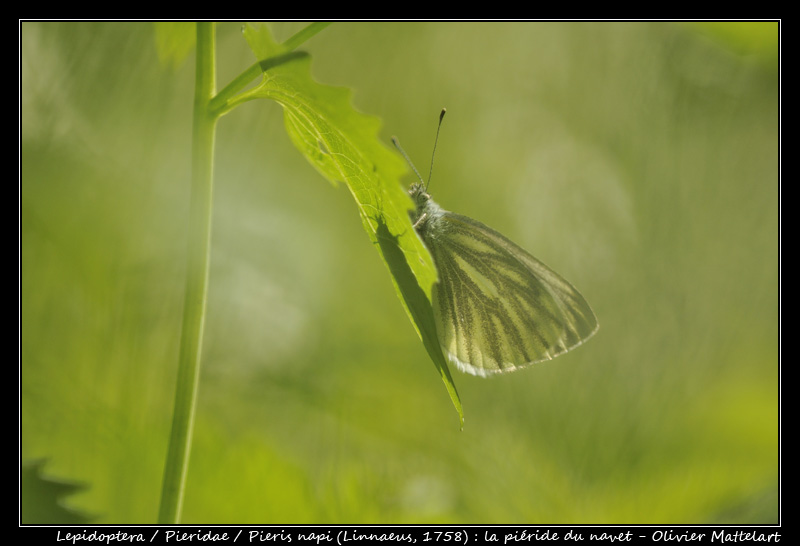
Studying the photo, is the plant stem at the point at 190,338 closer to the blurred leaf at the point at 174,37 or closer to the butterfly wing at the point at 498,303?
the blurred leaf at the point at 174,37

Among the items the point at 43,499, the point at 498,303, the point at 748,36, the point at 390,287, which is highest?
the point at 748,36

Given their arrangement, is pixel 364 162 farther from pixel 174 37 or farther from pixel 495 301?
pixel 495 301

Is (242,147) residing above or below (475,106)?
below

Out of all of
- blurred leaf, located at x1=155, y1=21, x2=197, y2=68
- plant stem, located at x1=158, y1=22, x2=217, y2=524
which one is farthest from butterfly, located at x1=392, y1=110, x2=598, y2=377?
plant stem, located at x1=158, y1=22, x2=217, y2=524

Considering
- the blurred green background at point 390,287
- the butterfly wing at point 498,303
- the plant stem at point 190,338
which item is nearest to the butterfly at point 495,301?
the butterfly wing at point 498,303

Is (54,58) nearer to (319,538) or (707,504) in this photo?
(319,538)

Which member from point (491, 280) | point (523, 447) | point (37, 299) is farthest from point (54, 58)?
point (523, 447)

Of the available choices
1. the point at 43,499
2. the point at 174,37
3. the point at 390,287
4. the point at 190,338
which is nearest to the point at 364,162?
the point at 190,338
